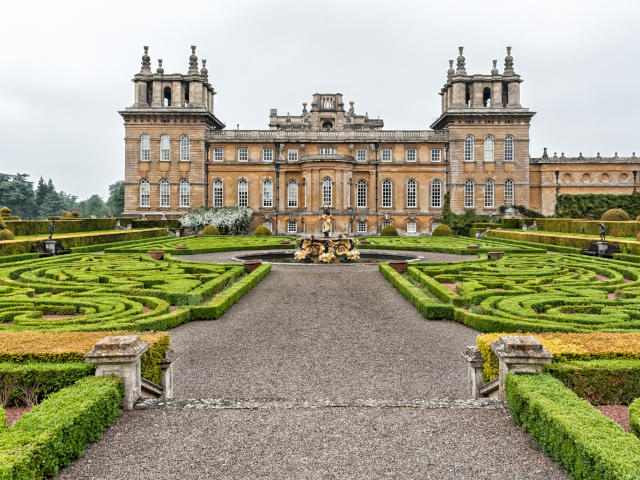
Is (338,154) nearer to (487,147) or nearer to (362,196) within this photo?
(362,196)

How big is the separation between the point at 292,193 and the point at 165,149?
1176 cm

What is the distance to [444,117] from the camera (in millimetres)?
44375

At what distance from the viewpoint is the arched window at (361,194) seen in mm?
44406

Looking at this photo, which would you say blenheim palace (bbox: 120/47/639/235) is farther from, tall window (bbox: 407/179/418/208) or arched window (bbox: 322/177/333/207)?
arched window (bbox: 322/177/333/207)

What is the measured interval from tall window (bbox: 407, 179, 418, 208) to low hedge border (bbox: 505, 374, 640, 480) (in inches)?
1569

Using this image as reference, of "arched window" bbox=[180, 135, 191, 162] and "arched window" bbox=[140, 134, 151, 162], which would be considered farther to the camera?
"arched window" bbox=[180, 135, 191, 162]

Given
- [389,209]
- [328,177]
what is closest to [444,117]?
[389,209]

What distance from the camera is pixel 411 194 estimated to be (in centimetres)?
4438

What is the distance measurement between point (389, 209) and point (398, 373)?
37784 mm

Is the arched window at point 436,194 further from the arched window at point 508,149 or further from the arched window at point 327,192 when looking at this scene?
the arched window at point 327,192

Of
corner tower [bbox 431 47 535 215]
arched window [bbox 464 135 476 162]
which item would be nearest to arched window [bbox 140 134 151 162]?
corner tower [bbox 431 47 535 215]

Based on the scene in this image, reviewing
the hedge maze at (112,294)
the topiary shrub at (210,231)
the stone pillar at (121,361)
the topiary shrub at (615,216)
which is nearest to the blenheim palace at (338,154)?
the topiary shrub at (210,231)

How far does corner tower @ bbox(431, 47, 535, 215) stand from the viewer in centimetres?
4291

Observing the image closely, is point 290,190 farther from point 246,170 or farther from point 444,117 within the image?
point 444,117
